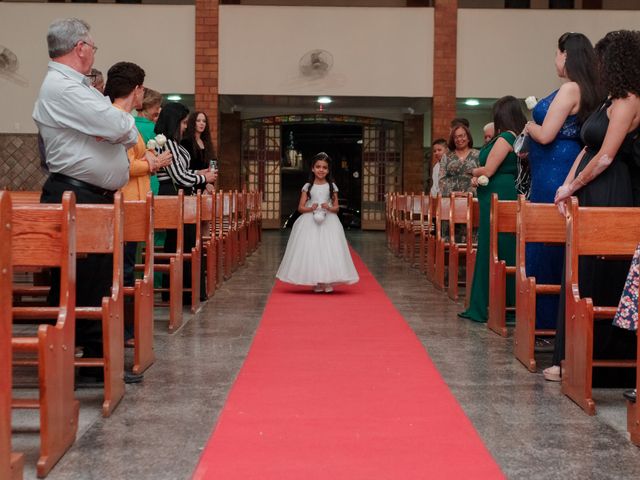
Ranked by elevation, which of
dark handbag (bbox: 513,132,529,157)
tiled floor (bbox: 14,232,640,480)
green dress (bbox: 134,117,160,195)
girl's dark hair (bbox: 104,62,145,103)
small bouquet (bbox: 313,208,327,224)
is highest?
girl's dark hair (bbox: 104,62,145,103)

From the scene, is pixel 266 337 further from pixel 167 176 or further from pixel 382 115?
pixel 382 115

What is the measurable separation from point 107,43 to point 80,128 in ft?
37.3

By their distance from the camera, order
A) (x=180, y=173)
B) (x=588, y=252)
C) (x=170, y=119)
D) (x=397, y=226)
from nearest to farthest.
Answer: (x=588, y=252) → (x=170, y=119) → (x=180, y=173) → (x=397, y=226)

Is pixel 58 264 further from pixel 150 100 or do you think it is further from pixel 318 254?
pixel 318 254

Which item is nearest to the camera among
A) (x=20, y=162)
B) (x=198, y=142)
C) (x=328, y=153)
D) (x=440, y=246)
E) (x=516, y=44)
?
(x=198, y=142)

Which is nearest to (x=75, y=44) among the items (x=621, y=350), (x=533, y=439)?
(x=533, y=439)

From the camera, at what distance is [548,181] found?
527 centimetres

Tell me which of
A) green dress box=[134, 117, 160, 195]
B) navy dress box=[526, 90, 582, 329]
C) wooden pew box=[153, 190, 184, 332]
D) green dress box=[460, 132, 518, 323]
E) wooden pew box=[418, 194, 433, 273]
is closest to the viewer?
navy dress box=[526, 90, 582, 329]

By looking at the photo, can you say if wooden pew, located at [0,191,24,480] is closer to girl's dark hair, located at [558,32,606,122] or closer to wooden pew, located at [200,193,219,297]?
girl's dark hair, located at [558,32,606,122]

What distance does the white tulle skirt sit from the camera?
25.5 feet

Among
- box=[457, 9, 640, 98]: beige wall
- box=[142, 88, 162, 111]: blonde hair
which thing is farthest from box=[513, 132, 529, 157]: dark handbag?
box=[457, 9, 640, 98]: beige wall

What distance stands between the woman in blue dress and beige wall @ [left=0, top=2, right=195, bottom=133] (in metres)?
10.4

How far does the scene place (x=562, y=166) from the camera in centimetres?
519

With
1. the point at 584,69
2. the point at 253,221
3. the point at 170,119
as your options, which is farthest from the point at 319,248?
the point at 253,221
